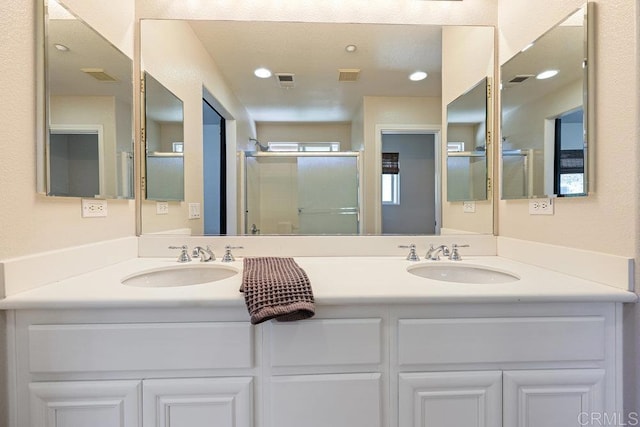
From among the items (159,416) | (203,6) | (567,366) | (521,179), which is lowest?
(159,416)

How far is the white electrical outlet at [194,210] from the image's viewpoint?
1.57 meters

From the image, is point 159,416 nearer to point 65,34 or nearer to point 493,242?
point 65,34

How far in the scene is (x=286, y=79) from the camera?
5.17 feet

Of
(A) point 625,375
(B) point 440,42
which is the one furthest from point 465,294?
(B) point 440,42

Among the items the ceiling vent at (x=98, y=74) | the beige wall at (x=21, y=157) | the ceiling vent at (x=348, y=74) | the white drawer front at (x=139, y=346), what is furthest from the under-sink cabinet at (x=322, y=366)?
the ceiling vent at (x=348, y=74)

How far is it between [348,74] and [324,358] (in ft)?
4.43

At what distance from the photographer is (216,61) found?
1587mm

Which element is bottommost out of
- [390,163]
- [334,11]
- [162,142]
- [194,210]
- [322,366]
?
[322,366]

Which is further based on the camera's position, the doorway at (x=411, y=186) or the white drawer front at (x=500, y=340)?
the doorway at (x=411, y=186)

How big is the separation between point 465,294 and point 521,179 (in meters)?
0.78

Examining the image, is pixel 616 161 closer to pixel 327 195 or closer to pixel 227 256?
pixel 327 195

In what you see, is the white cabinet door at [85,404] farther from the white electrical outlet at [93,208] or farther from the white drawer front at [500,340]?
the white drawer front at [500,340]

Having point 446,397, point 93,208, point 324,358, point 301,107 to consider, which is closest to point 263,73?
point 301,107

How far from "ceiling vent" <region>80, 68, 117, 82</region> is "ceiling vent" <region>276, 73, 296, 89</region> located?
0.75 meters
